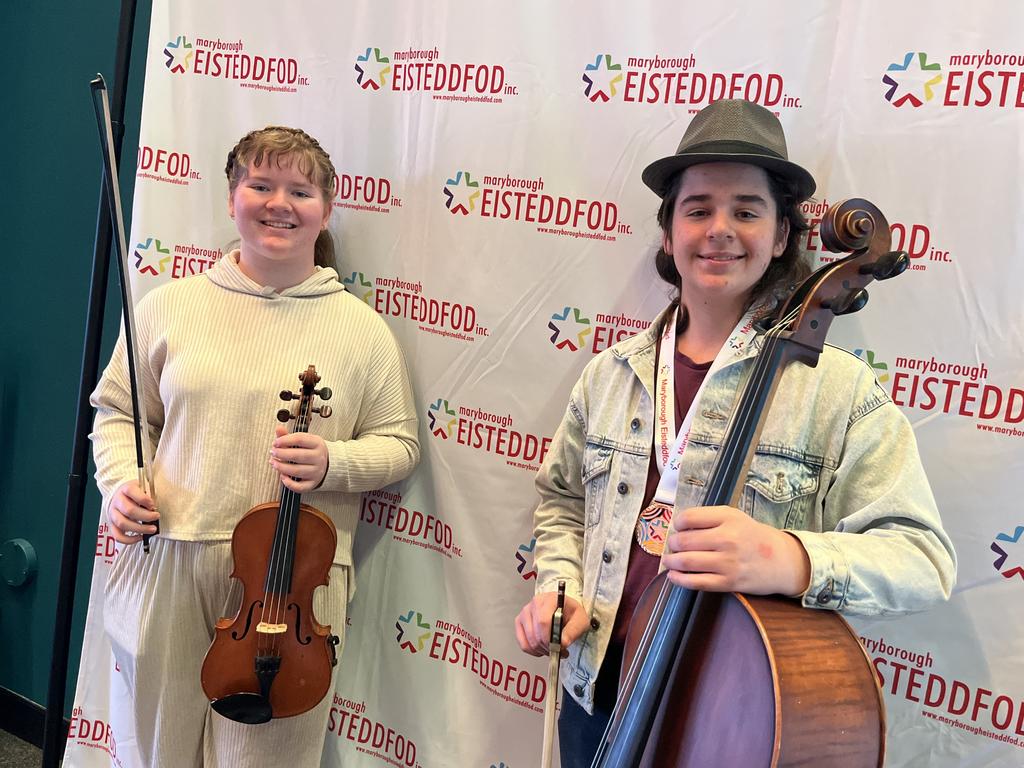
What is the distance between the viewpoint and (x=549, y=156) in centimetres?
176

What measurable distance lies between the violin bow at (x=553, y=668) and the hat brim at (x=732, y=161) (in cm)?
72

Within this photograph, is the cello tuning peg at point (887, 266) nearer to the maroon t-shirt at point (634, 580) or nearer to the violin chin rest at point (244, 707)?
the maroon t-shirt at point (634, 580)

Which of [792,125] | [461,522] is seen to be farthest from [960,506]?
[461,522]

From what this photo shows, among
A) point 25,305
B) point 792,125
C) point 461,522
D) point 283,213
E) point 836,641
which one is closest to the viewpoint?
point 836,641

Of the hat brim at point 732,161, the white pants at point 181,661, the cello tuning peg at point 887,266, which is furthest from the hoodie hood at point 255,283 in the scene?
the cello tuning peg at point 887,266

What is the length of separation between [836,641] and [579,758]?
23.6 inches

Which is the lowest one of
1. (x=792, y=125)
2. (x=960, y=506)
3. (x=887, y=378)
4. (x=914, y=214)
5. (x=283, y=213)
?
(x=960, y=506)

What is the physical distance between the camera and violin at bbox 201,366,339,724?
1538 millimetres

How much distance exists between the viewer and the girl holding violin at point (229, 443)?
1.66m

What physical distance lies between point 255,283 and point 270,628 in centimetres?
73

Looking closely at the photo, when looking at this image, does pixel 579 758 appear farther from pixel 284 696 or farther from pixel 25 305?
pixel 25 305

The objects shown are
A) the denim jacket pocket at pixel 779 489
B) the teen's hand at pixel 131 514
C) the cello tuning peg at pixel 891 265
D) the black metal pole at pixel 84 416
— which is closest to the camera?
the cello tuning peg at pixel 891 265

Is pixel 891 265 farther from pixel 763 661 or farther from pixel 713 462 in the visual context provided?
pixel 763 661

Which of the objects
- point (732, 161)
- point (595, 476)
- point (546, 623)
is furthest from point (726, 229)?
point (546, 623)
